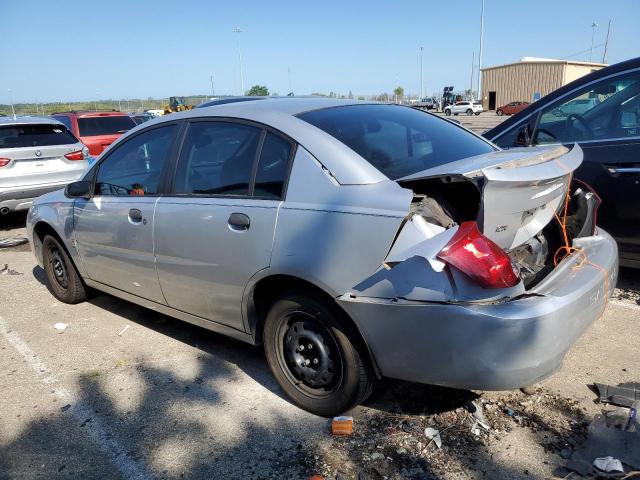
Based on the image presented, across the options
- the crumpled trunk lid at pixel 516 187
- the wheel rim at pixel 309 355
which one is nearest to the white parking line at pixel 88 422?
the wheel rim at pixel 309 355

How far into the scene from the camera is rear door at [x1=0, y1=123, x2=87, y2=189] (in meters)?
7.80

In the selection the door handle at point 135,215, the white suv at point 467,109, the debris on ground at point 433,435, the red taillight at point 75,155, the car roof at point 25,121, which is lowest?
the white suv at point 467,109

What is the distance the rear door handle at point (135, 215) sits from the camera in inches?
143

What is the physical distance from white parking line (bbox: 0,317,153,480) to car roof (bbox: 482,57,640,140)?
13.1 ft

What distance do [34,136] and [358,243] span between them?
7.70 m

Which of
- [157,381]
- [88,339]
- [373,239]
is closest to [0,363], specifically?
[88,339]

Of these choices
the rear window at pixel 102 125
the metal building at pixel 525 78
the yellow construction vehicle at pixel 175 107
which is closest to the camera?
the rear window at pixel 102 125

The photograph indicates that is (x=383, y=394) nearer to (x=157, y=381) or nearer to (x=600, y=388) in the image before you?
(x=600, y=388)

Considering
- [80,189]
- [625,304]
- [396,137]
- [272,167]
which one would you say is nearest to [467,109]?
[625,304]

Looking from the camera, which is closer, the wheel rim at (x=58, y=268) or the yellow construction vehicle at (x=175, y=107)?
the wheel rim at (x=58, y=268)

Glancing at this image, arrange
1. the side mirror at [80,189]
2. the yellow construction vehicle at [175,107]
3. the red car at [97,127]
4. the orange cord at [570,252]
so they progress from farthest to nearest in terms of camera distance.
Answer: the yellow construction vehicle at [175,107]
the red car at [97,127]
the side mirror at [80,189]
the orange cord at [570,252]

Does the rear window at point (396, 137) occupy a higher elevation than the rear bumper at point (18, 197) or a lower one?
higher

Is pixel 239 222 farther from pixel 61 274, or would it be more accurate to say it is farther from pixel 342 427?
pixel 61 274

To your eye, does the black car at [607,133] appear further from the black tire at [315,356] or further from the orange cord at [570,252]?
the black tire at [315,356]
